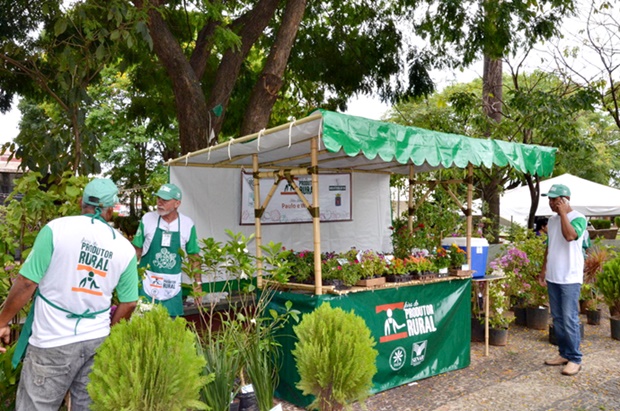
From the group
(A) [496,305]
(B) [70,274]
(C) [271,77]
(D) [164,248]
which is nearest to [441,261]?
(A) [496,305]

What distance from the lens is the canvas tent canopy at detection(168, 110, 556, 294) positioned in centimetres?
407

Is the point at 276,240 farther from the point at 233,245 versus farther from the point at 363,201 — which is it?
the point at 233,245

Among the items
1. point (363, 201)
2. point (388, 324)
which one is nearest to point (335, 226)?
point (363, 201)

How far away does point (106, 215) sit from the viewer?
2883mm

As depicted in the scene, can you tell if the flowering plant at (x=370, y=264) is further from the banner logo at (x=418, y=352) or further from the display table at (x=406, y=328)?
the banner logo at (x=418, y=352)

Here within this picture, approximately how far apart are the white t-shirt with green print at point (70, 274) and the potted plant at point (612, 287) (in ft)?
21.5

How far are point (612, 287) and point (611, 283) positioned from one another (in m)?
0.05

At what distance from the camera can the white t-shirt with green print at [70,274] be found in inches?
101

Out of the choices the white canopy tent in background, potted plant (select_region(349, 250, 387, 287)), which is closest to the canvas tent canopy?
potted plant (select_region(349, 250, 387, 287))

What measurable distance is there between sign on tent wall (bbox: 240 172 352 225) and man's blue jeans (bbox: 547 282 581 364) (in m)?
2.82

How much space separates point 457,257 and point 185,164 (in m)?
3.16

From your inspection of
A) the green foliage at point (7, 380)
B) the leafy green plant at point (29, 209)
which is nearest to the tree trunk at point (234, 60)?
the leafy green plant at point (29, 209)

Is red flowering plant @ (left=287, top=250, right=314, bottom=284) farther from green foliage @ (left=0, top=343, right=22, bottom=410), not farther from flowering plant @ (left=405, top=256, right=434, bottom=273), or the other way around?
green foliage @ (left=0, top=343, right=22, bottom=410)

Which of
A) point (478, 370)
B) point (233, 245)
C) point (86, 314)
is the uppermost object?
point (233, 245)
